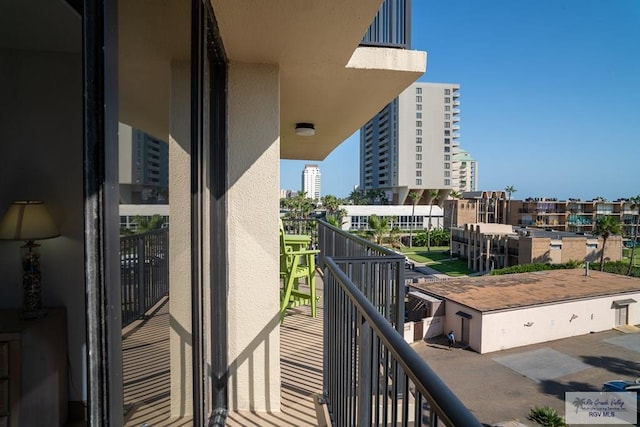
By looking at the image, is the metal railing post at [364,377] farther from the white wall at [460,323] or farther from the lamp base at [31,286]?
the white wall at [460,323]

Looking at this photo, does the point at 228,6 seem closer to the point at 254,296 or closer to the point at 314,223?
the point at 254,296

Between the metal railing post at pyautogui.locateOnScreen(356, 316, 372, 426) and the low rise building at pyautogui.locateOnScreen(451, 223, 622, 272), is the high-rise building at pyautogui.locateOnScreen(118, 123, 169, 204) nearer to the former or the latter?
the metal railing post at pyautogui.locateOnScreen(356, 316, 372, 426)

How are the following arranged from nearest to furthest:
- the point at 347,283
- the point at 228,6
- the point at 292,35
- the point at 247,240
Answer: the point at 347,283 → the point at 228,6 → the point at 292,35 → the point at 247,240

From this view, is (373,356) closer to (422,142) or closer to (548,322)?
(548,322)

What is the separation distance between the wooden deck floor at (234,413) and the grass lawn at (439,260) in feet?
114

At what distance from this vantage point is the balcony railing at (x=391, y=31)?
2330mm

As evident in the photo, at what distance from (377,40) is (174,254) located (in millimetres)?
1925

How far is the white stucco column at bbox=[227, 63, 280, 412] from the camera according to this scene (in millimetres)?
2186

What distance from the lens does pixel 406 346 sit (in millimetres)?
764

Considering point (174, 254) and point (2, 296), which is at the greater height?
point (174, 254)

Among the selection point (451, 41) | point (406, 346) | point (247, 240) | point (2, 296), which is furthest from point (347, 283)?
point (451, 41)

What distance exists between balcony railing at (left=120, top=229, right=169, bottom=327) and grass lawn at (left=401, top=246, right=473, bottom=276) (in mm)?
36949

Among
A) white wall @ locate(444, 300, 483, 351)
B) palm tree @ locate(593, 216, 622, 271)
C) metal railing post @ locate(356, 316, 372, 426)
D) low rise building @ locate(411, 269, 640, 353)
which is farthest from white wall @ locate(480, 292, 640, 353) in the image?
metal railing post @ locate(356, 316, 372, 426)

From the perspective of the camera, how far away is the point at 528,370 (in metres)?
16.0
